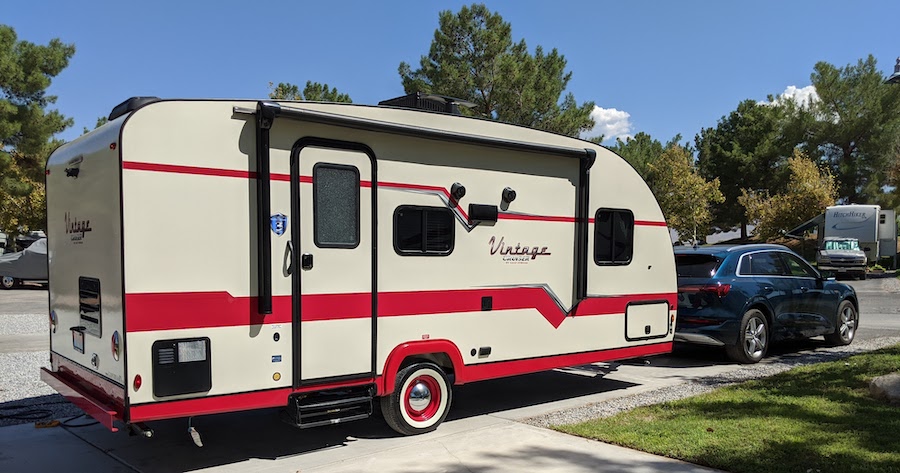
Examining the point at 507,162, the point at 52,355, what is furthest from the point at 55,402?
the point at 507,162

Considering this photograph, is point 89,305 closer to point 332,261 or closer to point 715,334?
point 332,261

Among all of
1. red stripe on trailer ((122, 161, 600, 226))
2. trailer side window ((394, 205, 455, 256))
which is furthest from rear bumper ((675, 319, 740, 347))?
trailer side window ((394, 205, 455, 256))

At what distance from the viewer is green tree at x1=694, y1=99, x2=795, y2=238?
150 feet

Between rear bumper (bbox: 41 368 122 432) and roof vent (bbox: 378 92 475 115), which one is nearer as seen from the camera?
rear bumper (bbox: 41 368 122 432)

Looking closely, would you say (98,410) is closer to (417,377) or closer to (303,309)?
(303,309)

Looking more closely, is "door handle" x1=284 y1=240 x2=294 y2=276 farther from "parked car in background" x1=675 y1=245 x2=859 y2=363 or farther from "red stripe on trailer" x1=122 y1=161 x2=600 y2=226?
"parked car in background" x1=675 y1=245 x2=859 y2=363

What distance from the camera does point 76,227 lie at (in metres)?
5.39

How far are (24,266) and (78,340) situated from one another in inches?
827

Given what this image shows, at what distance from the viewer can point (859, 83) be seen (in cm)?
4272

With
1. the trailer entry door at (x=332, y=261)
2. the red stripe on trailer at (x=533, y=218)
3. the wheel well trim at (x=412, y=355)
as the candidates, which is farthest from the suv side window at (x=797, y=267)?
Answer: the trailer entry door at (x=332, y=261)

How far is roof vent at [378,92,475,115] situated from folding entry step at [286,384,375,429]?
2789 mm

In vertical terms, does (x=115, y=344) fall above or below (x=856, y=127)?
below

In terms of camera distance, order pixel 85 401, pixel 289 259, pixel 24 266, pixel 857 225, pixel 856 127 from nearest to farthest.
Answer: pixel 85 401
pixel 289 259
pixel 24 266
pixel 857 225
pixel 856 127

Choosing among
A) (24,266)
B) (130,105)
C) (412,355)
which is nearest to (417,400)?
(412,355)
